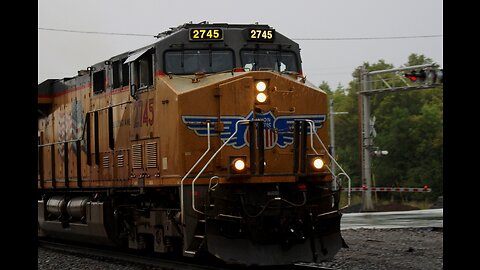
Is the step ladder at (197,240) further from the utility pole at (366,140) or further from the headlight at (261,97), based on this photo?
the utility pole at (366,140)

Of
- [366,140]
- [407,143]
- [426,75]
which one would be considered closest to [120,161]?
[426,75]

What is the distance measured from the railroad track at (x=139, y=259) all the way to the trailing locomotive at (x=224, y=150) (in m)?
0.29

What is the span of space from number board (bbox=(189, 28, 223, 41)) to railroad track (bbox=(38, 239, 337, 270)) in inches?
130

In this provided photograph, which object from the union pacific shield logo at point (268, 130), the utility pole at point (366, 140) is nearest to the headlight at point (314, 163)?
the union pacific shield logo at point (268, 130)

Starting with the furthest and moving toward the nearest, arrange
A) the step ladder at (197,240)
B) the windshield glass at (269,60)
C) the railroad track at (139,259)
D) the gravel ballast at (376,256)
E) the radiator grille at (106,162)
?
the radiator grille at (106,162) → the gravel ballast at (376,256) → the windshield glass at (269,60) → the railroad track at (139,259) → the step ladder at (197,240)

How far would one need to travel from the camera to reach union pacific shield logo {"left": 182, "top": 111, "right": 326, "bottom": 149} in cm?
1048

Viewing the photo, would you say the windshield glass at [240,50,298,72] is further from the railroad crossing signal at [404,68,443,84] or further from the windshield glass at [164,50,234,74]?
the railroad crossing signal at [404,68,443,84]

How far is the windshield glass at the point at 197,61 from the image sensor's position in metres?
11.0

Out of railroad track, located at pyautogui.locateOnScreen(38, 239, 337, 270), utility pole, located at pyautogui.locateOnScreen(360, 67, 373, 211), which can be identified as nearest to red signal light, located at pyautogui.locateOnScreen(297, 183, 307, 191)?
railroad track, located at pyautogui.locateOnScreen(38, 239, 337, 270)

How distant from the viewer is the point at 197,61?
11.1 m

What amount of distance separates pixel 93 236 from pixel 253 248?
4.80m

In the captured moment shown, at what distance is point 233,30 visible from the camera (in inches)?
444
